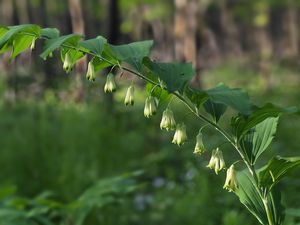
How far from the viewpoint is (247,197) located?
1440 millimetres

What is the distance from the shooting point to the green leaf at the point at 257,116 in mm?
1155

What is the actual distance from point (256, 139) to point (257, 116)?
0.17 meters

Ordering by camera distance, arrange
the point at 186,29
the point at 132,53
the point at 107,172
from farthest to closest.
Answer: the point at 186,29 → the point at 107,172 → the point at 132,53

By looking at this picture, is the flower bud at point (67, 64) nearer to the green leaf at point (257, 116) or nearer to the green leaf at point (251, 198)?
the green leaf at point (257, 116)

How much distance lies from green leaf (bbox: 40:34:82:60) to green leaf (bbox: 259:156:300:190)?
552 millimetres

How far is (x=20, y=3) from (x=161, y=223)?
26.8m

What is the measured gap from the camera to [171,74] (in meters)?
1.19

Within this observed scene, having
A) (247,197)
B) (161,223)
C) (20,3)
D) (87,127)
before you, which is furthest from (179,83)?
(20,3)

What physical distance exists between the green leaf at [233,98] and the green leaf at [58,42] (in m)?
0.34

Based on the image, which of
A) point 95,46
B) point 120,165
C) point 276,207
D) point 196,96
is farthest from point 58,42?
point 120,165

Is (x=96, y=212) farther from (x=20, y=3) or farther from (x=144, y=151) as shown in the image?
(x=20, y=3)

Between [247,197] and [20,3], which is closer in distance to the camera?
[247,197]

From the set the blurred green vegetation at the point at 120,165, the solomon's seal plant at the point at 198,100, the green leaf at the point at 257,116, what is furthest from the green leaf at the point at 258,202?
the blurred green vegetation at the point at 120,165

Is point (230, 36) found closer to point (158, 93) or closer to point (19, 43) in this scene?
point (158, 93)
